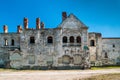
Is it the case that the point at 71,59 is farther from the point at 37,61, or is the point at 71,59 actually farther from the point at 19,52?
the point at 19,52

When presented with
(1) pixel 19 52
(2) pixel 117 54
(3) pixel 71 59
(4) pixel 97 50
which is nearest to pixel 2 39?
(1) pixel 19 52

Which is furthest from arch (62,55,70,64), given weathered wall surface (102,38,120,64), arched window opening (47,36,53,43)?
weathered wall surface (102,38,120,64)

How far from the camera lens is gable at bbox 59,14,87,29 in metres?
48.0

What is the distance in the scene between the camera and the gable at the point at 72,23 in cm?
4800

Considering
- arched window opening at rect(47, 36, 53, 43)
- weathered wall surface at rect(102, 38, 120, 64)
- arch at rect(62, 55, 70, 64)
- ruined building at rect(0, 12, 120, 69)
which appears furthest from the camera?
weathered wall surface at rect(102, 38, 120, 64)

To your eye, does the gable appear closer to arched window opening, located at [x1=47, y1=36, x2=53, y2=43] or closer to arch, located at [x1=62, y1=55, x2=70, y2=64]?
arched window opening, located at [x1=47, y1=36, x2=53, y2=43]

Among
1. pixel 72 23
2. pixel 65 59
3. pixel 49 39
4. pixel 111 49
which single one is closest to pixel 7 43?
pixel 49 39

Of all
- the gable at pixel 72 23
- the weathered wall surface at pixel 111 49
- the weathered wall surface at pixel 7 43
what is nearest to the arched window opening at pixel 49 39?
the gable at pixel 72 23

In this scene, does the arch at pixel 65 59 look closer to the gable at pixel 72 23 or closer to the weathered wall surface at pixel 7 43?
the gable at pixel 72 23

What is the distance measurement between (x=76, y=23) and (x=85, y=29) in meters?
1.93

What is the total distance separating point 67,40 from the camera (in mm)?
47812

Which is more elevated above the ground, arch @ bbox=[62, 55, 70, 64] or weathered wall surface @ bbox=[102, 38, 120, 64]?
weathered wall surface @ bbox=[102, 38, 120, 64]

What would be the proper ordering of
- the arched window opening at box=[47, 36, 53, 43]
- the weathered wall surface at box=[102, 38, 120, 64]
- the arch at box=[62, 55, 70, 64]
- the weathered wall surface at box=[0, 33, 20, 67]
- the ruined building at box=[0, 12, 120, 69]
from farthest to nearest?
the weathered wall surface at box=[102, 38, 120, 64] → the weathered wall surface at box=[0, 33, 20, 67] → the arched window opening at box=[47, 36, 53, 43] → the arch at box=[62, 55, 70, 64] → the ruined building at box=[0, 12, 120, 69]

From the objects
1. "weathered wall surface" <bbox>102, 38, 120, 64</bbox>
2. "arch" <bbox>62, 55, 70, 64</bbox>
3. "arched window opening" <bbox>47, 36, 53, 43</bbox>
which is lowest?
"arch" <bbox>62, 55, 70, 64</bbox>
